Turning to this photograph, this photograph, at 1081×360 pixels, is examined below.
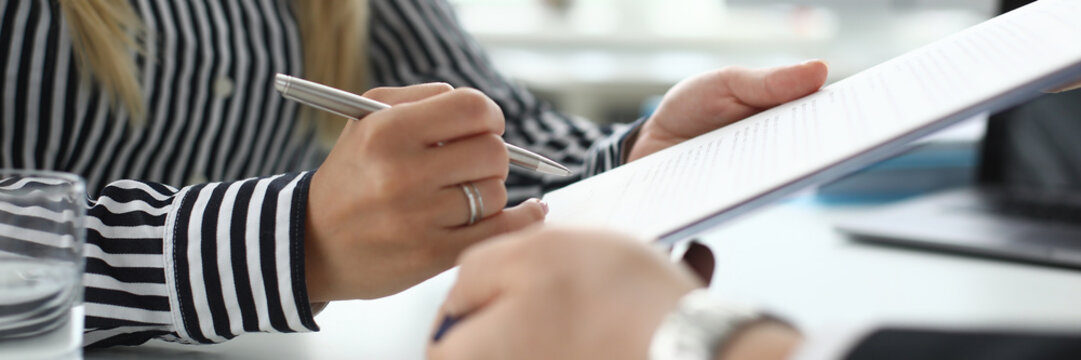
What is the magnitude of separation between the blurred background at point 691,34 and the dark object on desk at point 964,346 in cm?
147

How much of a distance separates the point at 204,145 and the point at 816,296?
1.58ft

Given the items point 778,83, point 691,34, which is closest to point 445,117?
point 778,83

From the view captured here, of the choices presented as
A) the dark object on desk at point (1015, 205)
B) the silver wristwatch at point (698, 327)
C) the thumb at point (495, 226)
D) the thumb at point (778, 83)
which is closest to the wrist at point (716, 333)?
the silver wristwatch at point (698, 327)

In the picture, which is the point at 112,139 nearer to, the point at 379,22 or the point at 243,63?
the point at 243,63

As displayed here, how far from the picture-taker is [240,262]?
44cm

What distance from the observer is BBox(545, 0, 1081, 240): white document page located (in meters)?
0.36

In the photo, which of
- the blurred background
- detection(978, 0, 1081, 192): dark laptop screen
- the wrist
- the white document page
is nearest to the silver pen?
the white document page

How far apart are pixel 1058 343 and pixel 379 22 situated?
75 centimetres

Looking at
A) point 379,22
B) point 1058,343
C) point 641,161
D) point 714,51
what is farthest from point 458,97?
point 714,51

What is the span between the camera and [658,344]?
0.27 m

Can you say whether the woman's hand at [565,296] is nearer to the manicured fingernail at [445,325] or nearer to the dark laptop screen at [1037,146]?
the manicured fingernail at [445,325]

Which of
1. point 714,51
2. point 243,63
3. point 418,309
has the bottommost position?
point 714,51

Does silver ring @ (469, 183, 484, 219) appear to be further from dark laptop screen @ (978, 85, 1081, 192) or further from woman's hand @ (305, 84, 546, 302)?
dark laptop screen @ (978, 85, 1081, 192)

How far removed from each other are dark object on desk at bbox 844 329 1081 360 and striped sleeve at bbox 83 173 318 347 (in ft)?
0.89
